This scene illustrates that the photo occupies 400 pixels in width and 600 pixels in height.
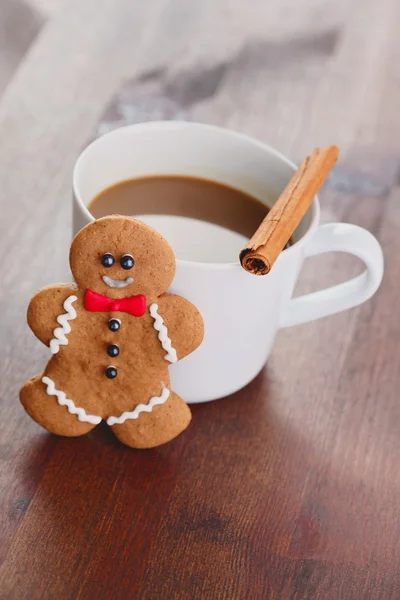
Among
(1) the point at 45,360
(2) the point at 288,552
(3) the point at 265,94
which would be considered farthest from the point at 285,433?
(3) the point at 265,94

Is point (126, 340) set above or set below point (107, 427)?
above

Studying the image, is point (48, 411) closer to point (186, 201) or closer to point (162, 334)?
point (162, 334)

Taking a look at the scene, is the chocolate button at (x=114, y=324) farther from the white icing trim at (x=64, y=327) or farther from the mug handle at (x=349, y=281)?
the mug handle at (x=349, y=281)

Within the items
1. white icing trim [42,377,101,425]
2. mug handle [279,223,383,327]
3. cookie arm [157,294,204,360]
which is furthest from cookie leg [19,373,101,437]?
mug handle [279,223,383,327]

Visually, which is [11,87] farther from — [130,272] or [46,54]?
[130,272]

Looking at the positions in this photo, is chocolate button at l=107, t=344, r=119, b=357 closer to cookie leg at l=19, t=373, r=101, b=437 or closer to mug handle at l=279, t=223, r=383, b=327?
cookie leg at l=19, t=373, r=101, b=437

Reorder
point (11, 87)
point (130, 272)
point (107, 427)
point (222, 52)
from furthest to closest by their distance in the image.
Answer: point (222, 52) → point (11, 87) → point (107, 427) → point (130, 272)

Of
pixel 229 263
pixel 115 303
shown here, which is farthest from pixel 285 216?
pixel 115 303
